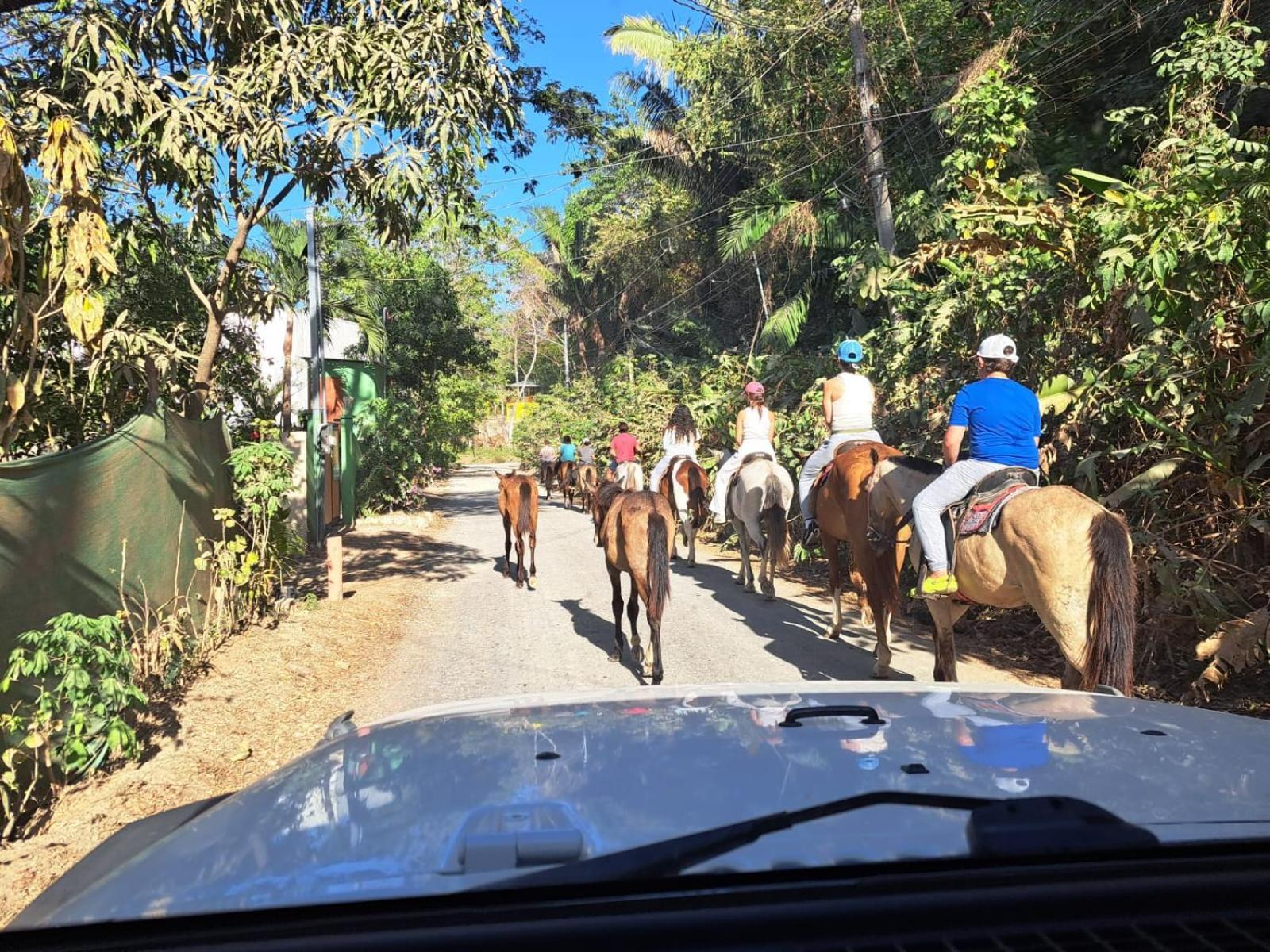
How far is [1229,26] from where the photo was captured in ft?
31.3

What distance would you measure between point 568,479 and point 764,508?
15538 mm

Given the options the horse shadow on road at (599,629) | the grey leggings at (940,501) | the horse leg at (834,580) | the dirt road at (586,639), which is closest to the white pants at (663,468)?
the dirt road at (586,639)

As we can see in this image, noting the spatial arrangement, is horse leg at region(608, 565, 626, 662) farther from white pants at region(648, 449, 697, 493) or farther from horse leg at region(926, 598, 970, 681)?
white pants at region(648, 449, 697, 493)

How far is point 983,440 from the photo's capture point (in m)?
6.22

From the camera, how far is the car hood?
5.13 feet

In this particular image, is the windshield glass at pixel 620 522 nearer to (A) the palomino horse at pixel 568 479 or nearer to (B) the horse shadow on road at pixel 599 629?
(B) the horse shadow on road at pixel 599 629

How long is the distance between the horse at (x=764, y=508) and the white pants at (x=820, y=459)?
1547mm

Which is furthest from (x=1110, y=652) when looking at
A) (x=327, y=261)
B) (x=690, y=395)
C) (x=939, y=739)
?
(x=327, y=261)

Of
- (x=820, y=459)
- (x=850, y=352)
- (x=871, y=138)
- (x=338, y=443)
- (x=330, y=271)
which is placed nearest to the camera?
(x=850, y=352)

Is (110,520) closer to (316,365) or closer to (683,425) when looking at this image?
(316,365)

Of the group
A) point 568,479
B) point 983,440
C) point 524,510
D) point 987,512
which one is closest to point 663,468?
point 524,510

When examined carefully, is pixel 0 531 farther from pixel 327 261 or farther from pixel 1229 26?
pixel 327 261

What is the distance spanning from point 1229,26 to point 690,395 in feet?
42.9

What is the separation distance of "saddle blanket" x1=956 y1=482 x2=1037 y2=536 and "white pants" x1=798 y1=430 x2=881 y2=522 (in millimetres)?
3154
